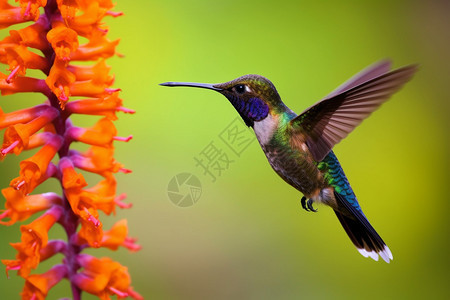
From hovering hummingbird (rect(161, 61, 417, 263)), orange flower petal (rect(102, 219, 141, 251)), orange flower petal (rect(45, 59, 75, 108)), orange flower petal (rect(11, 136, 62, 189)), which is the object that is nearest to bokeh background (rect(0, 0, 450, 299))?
hovering hummingbird (rect(161, 61, 417, 263))

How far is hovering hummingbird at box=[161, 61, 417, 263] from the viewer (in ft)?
7.02

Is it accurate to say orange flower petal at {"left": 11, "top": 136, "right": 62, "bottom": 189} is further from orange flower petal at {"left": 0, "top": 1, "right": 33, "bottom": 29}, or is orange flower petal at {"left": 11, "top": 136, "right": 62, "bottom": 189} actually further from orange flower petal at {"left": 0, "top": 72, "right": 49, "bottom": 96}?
orange flower petal at {"left": 0, "top": 1, "right": 33, "bottom": 29}

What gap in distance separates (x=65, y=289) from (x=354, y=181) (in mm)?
2485

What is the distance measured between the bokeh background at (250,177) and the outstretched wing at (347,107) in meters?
2.08

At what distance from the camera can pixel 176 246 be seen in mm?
4770

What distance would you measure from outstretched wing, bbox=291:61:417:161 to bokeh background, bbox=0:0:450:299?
2084mm

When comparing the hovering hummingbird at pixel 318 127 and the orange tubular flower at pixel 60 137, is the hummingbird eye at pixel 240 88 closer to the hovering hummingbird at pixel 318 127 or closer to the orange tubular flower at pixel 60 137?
the hovering hummingbird at pixel 318 127

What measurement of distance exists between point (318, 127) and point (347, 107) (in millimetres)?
182

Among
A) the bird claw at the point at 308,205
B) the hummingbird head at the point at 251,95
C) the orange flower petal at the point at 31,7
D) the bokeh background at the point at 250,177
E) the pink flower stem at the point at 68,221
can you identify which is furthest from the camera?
the bokeh background at the point at 250,177

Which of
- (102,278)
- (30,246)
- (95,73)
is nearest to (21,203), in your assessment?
→ (30,246)

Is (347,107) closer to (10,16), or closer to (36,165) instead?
(36,165)

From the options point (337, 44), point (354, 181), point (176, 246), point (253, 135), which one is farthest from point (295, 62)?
point (253, 135)

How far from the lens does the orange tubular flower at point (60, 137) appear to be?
1922mm

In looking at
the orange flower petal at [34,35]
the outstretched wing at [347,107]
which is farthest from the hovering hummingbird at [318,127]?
the orange flower petal at [34,35]
